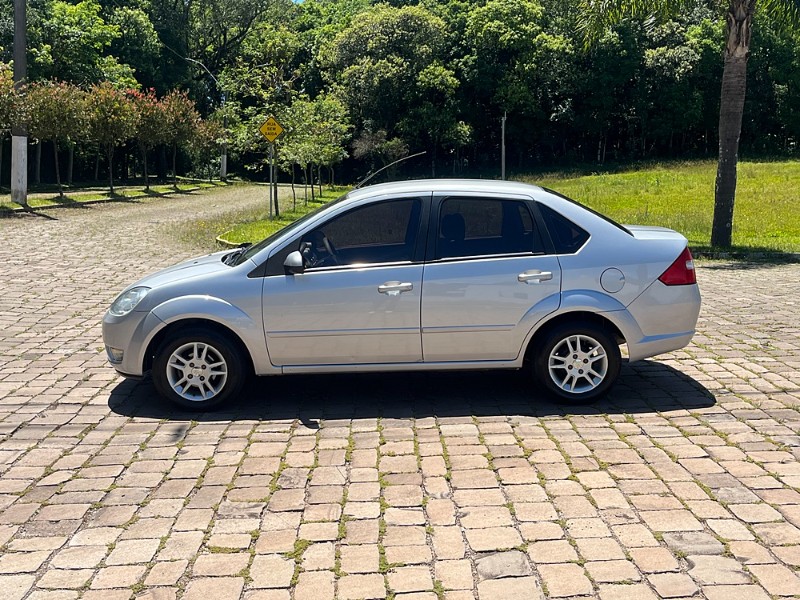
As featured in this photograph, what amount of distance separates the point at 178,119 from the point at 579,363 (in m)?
41.9

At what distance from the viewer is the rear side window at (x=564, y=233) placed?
662 centimetres

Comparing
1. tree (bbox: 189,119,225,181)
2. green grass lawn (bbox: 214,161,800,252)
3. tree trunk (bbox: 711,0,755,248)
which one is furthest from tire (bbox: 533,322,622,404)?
tree (bbox: 189,119,225,181)

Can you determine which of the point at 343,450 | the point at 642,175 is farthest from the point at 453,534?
the point at 642,175

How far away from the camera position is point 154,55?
6212cm

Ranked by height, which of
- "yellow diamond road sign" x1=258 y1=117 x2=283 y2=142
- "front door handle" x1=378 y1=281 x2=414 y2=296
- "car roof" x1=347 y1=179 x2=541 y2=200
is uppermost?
"yellow diamond road sign" x1=258 y1=117 x2=283 y2=142

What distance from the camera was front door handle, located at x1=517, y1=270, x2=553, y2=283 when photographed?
6.48m

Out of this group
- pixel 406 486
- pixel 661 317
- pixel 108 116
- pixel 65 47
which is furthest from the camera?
pixel 65 47

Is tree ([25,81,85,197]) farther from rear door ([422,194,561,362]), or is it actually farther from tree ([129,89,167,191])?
rear door ([422,194,561,362])

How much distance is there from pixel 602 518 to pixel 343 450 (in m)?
1.85

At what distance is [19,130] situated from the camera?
27.3 metres

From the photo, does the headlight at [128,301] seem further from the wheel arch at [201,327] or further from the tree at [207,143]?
the tree at [207,143]

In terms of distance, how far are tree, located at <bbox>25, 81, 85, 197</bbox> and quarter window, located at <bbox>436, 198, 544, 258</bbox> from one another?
25724 millimetres

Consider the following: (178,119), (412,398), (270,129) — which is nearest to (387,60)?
(178,119)

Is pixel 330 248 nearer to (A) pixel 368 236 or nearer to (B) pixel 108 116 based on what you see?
(A) pixel 368 236
